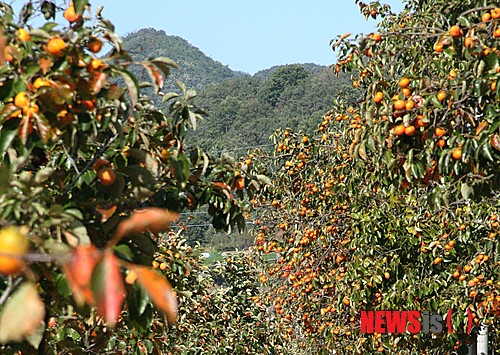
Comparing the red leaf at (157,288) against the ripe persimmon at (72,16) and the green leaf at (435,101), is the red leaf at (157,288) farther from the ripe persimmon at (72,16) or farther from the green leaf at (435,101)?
the green leaf at (435,101)

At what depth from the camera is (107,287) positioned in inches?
24.0

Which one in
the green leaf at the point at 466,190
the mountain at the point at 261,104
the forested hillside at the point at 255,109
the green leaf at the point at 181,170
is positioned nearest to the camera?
the green leaf at the point at 181,170

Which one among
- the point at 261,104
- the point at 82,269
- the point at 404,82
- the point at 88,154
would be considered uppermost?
A: the point at 261,104

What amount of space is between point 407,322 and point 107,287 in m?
6.37

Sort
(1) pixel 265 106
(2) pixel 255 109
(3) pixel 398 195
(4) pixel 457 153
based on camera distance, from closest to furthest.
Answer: (4) pixel 457 153
(3) pixel 398 195
(2) pixel 255 109
(1) pixel 265 106

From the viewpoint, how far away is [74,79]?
2.17 metres

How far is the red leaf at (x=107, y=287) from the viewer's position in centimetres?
60

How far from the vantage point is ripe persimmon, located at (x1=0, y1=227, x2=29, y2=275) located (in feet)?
1.91

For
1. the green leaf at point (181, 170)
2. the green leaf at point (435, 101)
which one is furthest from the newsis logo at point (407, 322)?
the green leaf at point (181, 170)

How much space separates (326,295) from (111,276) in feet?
24.4

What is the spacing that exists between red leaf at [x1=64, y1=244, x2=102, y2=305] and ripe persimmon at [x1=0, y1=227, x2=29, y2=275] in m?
0.04

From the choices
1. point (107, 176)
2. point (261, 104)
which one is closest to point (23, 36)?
point (107, 176)

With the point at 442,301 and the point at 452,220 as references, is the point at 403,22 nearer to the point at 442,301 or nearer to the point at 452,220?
the point at 452,220

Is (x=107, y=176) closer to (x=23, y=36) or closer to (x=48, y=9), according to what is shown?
(x=23, y=36)
